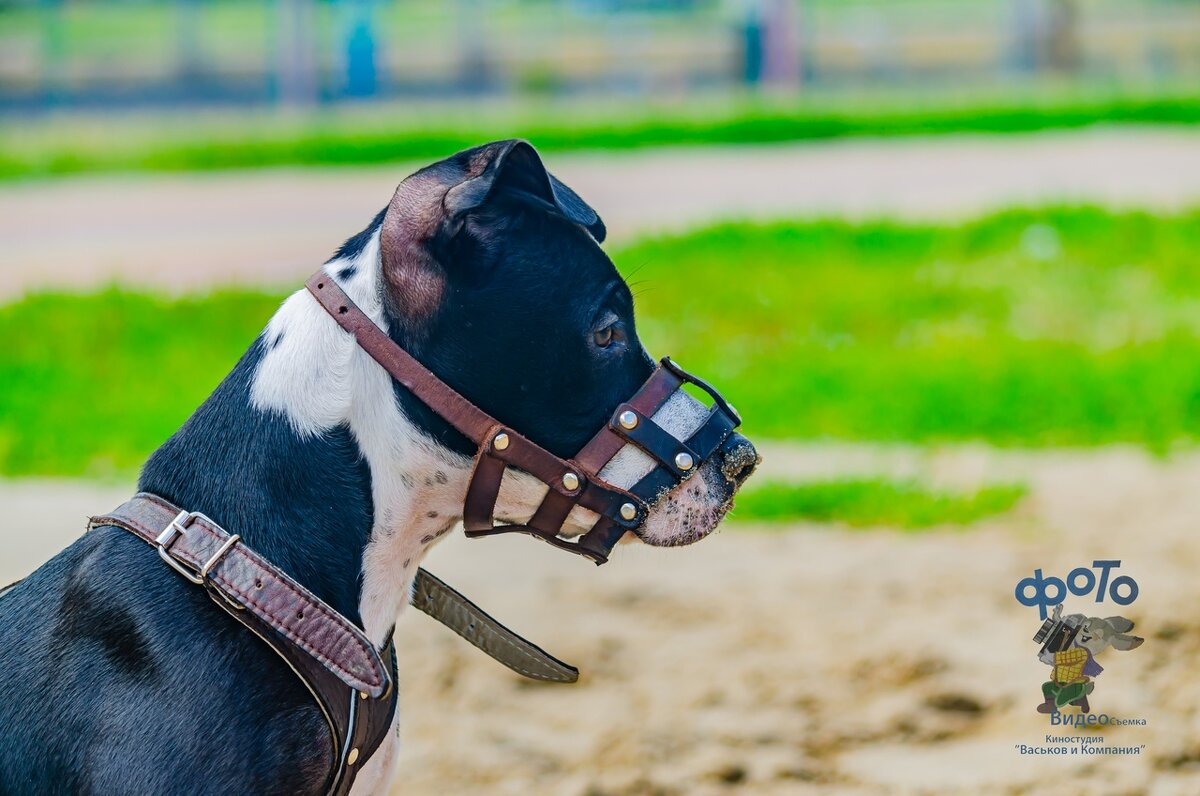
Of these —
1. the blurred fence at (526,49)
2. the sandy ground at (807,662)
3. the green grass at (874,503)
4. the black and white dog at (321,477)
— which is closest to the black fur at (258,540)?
the black and white dog at (321,477)

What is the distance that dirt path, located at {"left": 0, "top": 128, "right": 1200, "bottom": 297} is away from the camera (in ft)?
33.3

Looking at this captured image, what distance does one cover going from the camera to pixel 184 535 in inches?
90.3

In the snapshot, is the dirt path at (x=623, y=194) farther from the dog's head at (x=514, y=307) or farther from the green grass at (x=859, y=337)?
the dog's head at (x=514, y=307)

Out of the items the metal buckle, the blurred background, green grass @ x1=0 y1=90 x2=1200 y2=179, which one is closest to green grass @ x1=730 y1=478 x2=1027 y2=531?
the blurred background

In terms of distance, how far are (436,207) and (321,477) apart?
47cm

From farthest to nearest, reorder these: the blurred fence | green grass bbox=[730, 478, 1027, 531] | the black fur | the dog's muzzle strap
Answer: the blurred fence < green grass bbox=[730, 478, 1027, 531] < the dog's muzzle strap < the black fur

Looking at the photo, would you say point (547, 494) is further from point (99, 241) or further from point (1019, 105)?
point (1019, 105)

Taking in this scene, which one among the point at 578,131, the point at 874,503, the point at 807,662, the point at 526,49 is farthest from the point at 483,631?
the point at 526,49

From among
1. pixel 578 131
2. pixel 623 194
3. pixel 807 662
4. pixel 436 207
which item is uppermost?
pixel 578 131

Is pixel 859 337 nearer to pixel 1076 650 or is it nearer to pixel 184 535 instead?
pixel 1076 650

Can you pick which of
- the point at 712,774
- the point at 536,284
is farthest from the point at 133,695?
the point at 712,774

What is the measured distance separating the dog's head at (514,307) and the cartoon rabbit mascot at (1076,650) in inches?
77.0
